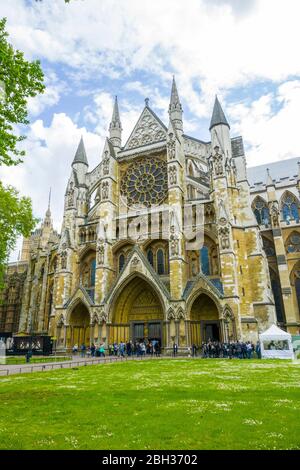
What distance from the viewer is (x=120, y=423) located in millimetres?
6473

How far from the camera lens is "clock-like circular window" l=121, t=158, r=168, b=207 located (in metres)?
32.8

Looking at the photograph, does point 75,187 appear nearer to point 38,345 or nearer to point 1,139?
point 38,345

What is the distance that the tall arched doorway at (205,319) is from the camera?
27312 mm

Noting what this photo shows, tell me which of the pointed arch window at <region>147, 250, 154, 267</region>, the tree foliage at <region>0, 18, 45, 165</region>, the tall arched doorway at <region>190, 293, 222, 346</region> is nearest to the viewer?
the tree foliage at <region>0, 18, 45, 165</region>

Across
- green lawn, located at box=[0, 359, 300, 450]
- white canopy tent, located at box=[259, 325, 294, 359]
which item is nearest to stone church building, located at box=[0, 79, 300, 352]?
white canopy tent, located at box=[259, 325, 294, 359]

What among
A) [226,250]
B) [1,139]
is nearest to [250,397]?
[1,139]

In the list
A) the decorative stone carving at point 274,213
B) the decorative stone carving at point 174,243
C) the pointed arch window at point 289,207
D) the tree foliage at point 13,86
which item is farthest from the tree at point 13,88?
the pointed arch window at point 289,207

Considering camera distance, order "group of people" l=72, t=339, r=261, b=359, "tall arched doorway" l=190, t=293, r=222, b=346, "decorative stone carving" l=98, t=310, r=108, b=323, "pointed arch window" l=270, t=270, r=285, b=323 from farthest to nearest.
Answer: "pointed arch window" l=270, t=270, r=285, b=323 < "decorative stone carving" l=98, t=310, r=108, b=323 < "tall arched doorway" l=190, t=293, r=222, b=346 < "group of people" l=72, t=339, r=261, b=359

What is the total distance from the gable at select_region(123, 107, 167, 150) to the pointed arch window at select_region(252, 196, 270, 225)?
16057mm

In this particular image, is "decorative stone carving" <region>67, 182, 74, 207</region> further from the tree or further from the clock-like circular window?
the tree

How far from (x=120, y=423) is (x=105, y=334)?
74.4ft

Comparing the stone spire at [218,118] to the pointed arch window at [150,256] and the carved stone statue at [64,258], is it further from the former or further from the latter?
the carved stone statue at [64,258]
